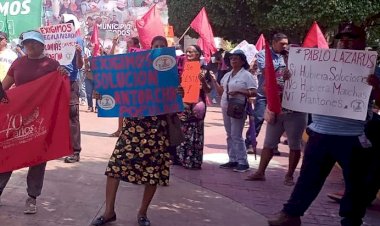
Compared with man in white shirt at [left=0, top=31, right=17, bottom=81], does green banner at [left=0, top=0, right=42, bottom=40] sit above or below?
above

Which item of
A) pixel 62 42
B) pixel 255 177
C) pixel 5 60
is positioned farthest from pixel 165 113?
pixel 5 60

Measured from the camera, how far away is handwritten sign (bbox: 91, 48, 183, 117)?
4723mm

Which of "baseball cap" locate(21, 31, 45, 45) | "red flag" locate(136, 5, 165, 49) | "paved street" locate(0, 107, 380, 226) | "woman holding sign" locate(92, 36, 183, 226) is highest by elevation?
"red flag" locate(136, 5, 165, 49)

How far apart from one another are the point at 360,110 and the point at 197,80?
240cm

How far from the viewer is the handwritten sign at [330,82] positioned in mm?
4379

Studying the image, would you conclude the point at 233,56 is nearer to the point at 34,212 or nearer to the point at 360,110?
the point at 360,110

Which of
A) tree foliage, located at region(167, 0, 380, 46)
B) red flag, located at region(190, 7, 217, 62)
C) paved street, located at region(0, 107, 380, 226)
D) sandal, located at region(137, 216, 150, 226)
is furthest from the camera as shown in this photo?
red flag, located at region(190, 7, 217, 62)

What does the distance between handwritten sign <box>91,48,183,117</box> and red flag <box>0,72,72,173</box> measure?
445 millimetres

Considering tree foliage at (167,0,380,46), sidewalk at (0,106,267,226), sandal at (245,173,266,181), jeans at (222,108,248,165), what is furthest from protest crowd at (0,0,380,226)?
tree foliage at (167,0,380,46)

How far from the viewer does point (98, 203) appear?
540 cm

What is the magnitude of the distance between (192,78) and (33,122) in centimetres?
213

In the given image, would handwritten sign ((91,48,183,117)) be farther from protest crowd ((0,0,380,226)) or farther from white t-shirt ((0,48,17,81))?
white t-shirt ((0,48,17,81))

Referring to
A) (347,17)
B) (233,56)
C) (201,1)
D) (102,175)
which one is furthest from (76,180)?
(201,1)

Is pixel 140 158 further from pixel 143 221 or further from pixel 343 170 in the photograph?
pixel 343 170
